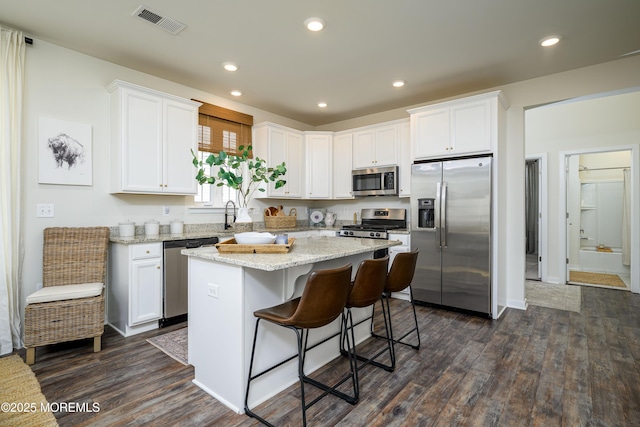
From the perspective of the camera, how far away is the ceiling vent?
249 centimetres

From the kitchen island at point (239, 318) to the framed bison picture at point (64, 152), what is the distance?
73.8 inches

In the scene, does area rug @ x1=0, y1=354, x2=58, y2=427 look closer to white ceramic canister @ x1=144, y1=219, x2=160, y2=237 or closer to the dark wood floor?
the dark wood floor

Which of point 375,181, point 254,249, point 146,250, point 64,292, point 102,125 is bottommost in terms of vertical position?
point 64,292

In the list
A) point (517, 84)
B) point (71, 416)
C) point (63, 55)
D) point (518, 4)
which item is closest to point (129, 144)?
point (63, 55)

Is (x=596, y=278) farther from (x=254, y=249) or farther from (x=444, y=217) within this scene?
(x=254, y=249)

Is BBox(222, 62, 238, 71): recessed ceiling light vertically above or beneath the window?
above

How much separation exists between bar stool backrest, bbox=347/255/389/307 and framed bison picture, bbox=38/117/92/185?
2.89 meters

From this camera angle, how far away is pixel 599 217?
637 centimetres

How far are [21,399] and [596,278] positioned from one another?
7.49 m

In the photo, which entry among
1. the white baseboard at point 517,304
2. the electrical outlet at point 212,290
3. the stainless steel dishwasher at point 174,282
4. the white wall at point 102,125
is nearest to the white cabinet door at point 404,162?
the white wall at point 102,125

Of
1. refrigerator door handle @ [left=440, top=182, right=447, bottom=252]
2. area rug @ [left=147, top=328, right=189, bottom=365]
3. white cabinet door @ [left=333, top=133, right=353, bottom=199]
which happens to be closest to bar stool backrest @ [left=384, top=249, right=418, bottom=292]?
refrigerator door handle @ [left=440, top=182, right=447, bottom=252]

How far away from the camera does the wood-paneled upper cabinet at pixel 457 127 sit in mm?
3566

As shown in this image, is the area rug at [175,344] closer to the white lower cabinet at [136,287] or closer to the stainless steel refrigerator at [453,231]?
the white lower cabinet at [136,287]

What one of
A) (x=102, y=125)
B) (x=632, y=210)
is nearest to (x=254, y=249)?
(x=102, y=125)
